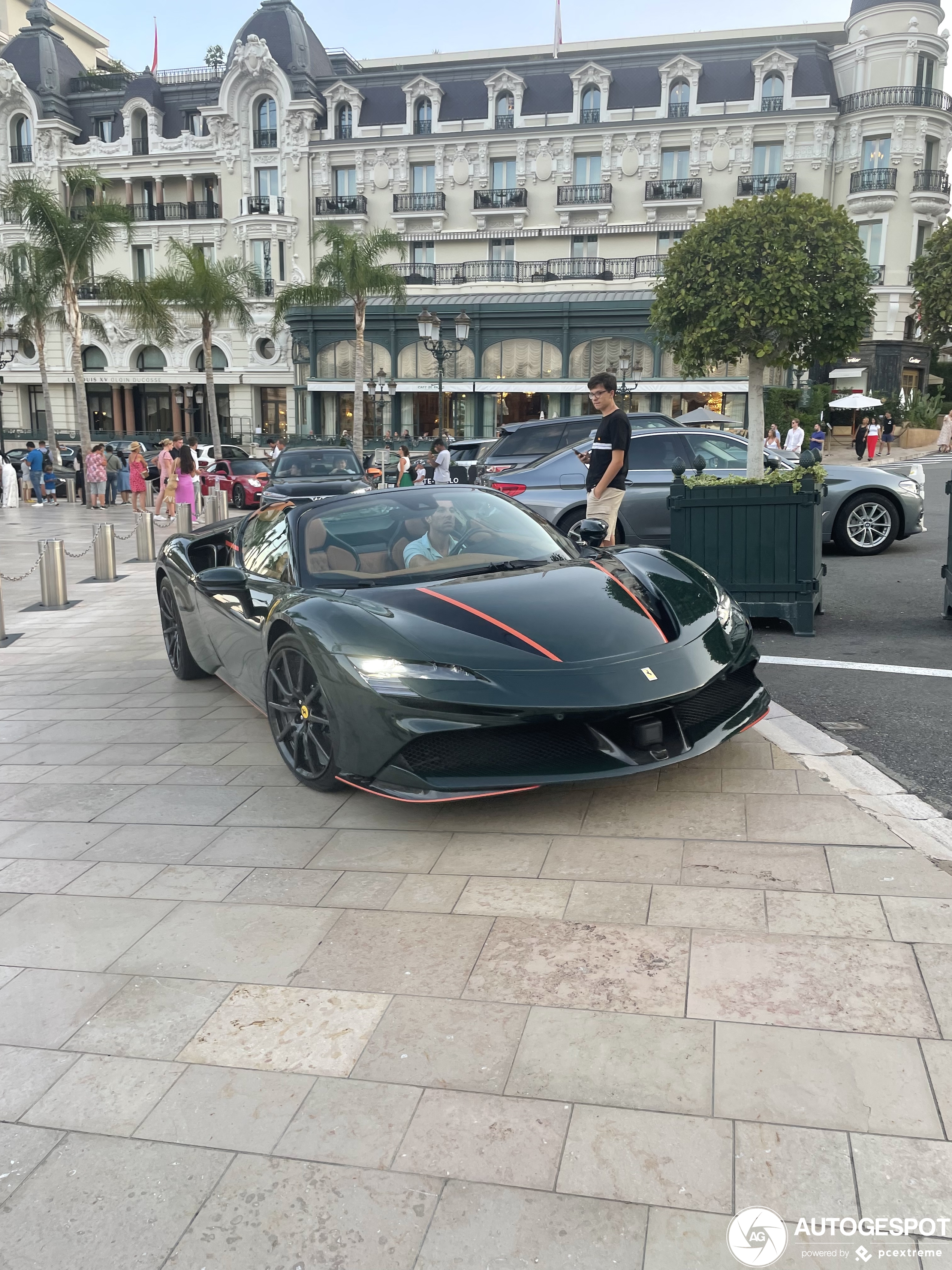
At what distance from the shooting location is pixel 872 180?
4525 centimetres

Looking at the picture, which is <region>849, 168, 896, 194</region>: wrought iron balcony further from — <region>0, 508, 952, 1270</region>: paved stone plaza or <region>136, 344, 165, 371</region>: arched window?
<region>0, 508, 952, 1270</region>: paved stone plaza

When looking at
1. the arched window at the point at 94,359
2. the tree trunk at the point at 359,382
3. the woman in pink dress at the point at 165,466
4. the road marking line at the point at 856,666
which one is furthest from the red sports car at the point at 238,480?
the arched window at the point at 94,359

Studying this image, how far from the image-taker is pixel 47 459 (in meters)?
31.3

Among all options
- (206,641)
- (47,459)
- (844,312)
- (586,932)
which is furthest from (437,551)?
(47,459)

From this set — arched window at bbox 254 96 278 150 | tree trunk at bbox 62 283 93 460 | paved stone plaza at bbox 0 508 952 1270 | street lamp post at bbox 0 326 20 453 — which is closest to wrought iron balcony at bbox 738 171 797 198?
arched window at bbox 254 96 278 150

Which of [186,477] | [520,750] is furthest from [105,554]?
[520,750]

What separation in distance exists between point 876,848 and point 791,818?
0.37 m

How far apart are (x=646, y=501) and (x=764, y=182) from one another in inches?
1633

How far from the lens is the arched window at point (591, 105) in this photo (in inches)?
1908

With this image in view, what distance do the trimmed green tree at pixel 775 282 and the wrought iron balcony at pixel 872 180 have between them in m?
36.7

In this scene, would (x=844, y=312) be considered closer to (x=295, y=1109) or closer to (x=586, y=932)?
(x=586, y=932)

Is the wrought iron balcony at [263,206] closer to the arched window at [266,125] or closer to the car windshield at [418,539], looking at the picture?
the arched window at [266,125]

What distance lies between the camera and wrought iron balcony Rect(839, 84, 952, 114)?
147 feet

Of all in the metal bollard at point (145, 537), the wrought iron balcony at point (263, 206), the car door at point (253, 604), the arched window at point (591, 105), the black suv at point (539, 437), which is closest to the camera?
the car door at point (253, 604)
